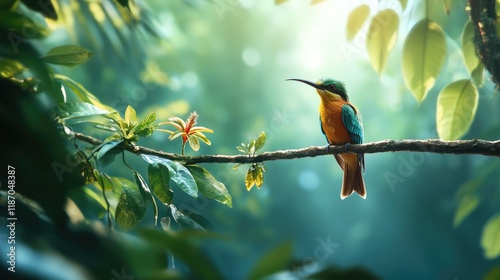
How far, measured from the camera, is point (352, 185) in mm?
1154

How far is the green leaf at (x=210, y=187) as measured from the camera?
591 millimetres

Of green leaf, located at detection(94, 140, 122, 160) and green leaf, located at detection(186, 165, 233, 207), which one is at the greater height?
green leaf, located at detection(94, 140, 122, 160)

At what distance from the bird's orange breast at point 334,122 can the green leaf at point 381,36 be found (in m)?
0.38

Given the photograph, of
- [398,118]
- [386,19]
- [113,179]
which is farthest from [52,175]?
[398,118]

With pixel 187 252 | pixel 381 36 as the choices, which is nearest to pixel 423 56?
pixel 381 36

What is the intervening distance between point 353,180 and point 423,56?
46 cm

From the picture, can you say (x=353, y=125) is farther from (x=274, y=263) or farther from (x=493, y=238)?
(x=274, y=263)

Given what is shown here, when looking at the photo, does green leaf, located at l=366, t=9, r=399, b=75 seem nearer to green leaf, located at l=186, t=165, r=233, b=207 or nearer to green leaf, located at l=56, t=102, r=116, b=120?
green leaf, located at l=186, t=165, r=233, b=207

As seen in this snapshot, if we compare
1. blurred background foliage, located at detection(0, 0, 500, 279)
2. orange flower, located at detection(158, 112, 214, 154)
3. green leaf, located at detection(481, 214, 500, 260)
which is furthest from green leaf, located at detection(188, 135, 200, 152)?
blurred background foliage, located at detection(0, 0, 500, 279)

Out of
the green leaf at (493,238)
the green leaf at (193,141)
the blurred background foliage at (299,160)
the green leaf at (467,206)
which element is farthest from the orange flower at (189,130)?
the blurred background foliage at (299,160)

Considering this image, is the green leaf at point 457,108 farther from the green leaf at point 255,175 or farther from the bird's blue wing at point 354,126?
the bird's blue wing at point 354,126

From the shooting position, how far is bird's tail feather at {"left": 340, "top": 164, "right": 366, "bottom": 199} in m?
1.13

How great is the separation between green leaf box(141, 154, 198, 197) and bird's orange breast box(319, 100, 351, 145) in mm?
640

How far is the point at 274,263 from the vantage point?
0.22 metres
